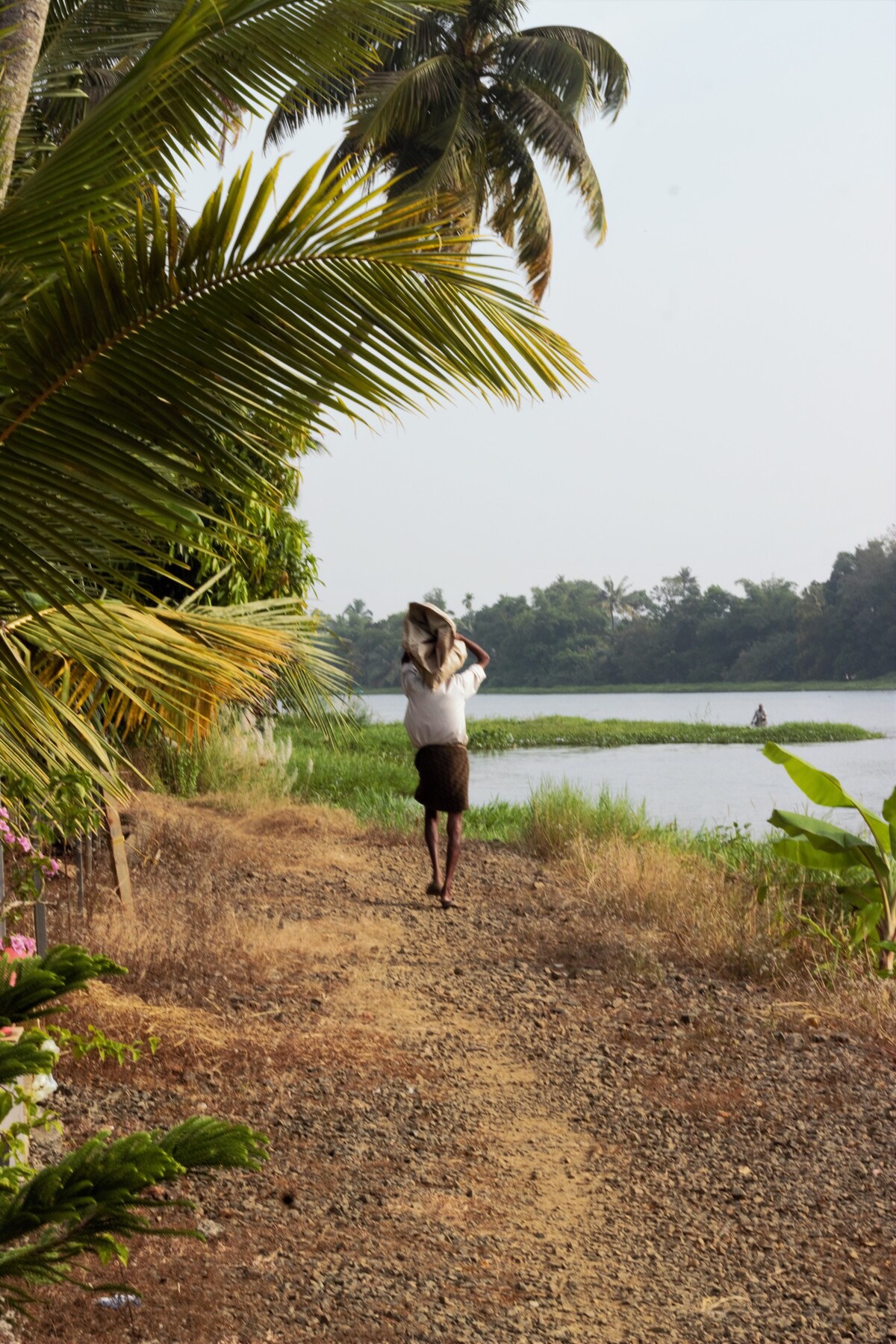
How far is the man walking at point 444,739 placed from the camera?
8.38 metres

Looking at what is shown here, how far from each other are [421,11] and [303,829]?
26.2ft

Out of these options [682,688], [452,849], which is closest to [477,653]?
[452,849]

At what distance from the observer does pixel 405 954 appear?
280 inches

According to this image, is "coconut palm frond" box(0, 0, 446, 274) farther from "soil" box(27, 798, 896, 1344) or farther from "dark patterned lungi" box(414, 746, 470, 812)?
"dark patterned lungi" box(414, 746, 470, 812)

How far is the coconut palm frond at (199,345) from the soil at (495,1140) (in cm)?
199

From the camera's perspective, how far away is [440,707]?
8352mm

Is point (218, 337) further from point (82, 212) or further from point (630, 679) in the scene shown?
point (630, 679)

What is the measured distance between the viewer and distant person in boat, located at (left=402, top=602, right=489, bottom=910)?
8352 millimetres

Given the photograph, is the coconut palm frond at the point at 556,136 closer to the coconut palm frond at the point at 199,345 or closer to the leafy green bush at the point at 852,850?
the leafy green bush at the point at 852,850

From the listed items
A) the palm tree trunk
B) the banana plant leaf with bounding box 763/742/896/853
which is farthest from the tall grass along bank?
the palm tree trunk

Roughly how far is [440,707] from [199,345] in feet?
17.3

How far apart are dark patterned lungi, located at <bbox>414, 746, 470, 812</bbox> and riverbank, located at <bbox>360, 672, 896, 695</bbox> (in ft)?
188

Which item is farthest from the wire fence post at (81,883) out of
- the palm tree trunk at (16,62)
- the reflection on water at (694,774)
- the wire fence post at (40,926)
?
the reflection on water at (694,774)

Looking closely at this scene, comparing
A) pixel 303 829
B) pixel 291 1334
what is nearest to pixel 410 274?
pixel 291 1334
